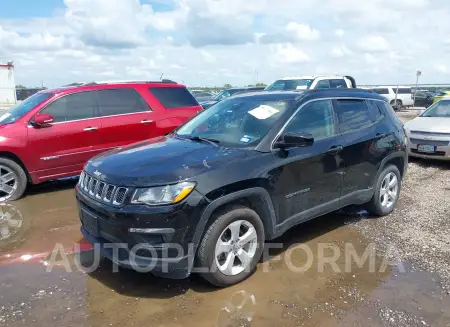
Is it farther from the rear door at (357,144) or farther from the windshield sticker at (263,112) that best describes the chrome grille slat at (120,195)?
the rear door at (357,144)

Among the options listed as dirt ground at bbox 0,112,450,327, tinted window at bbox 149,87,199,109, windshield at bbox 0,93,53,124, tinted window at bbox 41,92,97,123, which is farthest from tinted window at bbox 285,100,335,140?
windshield at bbox 0,93,53,124

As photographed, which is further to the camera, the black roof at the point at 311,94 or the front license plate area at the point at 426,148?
the front license plate area at the point at 426,148

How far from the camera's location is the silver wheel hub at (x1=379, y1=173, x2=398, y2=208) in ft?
18.2

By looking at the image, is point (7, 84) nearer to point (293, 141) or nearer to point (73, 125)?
point (73, 125)

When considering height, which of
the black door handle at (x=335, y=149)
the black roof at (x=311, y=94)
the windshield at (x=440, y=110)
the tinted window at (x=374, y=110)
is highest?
the black roof at (x=311, y=94)

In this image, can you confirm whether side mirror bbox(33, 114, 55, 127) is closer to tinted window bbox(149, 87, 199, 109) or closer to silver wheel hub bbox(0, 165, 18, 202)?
silver wheel hub bbox(0, 165, 18, 202)

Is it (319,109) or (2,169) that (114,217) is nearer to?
(319,109)

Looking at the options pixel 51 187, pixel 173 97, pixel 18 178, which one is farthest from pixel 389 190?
pixel 51 187

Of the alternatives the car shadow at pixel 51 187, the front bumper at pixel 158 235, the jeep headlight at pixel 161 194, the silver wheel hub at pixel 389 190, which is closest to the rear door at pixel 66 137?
the car shadow at pixel 51 187

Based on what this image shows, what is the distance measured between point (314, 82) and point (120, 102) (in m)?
7.29

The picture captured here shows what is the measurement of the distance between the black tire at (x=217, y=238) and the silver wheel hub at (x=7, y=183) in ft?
14.3

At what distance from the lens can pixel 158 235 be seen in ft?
10.9

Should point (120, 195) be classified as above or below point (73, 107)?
below

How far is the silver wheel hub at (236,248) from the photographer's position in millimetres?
3633
